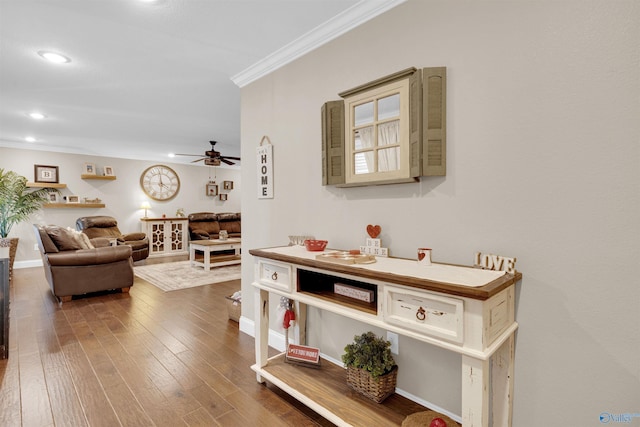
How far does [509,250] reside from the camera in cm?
139

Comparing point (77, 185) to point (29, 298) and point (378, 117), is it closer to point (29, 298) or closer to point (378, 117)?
point (29, 298)

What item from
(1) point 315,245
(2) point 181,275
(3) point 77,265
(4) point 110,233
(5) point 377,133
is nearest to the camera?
(5) point 377,133

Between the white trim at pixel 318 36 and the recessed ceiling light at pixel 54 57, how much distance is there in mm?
1366

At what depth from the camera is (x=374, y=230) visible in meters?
1.84

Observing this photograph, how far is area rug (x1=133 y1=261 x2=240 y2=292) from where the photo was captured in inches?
181

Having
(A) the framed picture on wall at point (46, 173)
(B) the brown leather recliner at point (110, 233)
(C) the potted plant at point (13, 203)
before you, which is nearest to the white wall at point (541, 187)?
(B) the brown leather recliner at point (110, 233)

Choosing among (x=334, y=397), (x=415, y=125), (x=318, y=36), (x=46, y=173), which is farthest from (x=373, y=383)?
(x=46, y=173)

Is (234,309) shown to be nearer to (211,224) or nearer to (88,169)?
(211,224)

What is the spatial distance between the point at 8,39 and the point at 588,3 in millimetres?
3534

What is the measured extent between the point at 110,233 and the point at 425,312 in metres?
6.98

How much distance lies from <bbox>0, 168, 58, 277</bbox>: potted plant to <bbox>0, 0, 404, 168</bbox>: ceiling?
46.3 inches

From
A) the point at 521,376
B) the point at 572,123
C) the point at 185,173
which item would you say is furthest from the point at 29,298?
the point at 572,123

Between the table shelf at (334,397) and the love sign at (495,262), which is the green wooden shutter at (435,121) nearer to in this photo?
the love sign at (495,262)

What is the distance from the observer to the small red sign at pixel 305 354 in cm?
206
